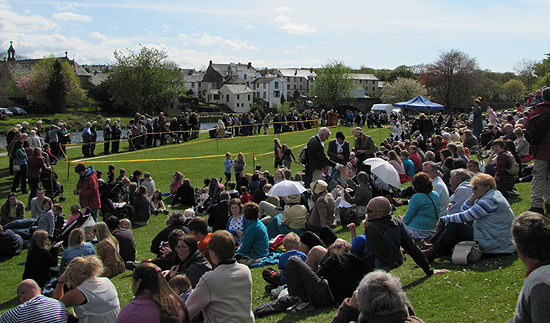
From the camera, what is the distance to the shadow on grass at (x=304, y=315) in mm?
6031

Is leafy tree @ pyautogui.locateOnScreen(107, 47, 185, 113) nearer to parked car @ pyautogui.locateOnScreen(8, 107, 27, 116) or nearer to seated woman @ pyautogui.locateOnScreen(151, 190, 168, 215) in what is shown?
parked car @ pyautogui.locateOnScreen(8, 107, 27, 116)

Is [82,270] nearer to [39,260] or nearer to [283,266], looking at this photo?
[283,266]

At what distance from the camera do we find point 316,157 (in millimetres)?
11977

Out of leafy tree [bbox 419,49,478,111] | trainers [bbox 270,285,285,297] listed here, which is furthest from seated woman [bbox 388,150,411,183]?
leafy tree [bbox 419,49,478,111]

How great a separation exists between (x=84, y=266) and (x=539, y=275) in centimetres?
428

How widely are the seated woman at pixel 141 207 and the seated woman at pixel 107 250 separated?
15.6 feet

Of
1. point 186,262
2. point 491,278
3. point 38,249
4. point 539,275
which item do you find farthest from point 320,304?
point 38,249

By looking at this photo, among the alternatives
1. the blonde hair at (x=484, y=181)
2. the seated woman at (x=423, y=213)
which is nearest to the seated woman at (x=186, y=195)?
the seated woman at (x=423, y=213)

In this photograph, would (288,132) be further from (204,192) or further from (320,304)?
(320,304)

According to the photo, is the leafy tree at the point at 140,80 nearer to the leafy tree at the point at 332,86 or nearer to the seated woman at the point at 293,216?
the leafy tree at the point at 332,86

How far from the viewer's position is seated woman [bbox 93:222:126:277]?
8.79 meters

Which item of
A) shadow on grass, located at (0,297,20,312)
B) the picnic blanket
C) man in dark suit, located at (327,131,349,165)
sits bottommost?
shadow on grass, located at (0,297,20,312)

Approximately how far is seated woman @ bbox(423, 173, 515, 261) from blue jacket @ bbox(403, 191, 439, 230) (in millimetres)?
569

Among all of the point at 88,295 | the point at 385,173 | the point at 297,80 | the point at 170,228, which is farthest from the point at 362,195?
the point at 297,80
